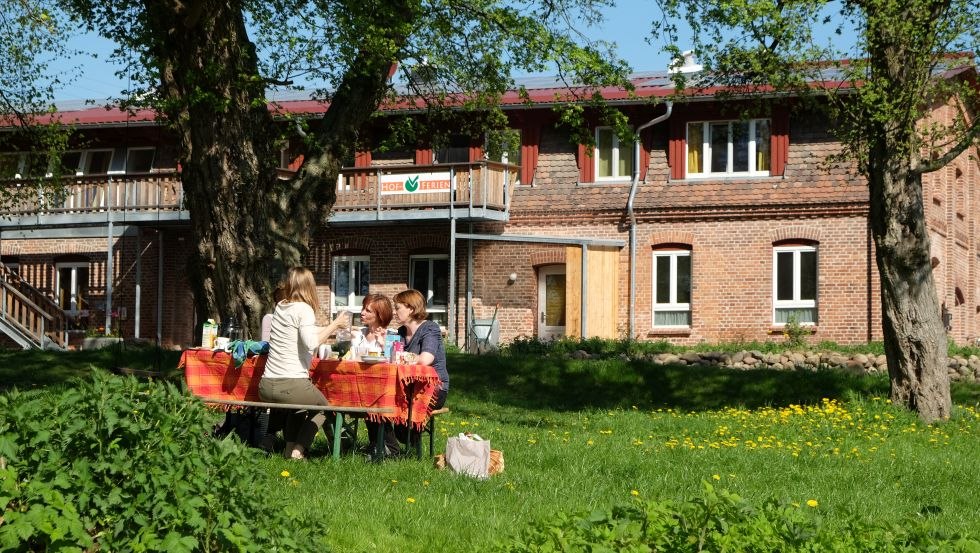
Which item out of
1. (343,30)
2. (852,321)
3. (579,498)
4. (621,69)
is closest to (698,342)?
(852,321)

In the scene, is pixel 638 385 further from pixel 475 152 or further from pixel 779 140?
pixel 475 152

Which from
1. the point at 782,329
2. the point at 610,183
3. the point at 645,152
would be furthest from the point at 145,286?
the point at 782,329

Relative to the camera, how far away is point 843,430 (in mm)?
14133

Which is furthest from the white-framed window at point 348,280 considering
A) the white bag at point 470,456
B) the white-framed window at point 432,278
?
the white bag at point 470,456

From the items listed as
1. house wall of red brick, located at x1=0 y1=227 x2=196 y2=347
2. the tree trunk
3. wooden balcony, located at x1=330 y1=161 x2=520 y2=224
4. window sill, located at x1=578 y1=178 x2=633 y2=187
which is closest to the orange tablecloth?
the tree trunk

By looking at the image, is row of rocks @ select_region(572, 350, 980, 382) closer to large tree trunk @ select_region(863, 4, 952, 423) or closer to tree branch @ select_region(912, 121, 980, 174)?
large tree trunk @ select_region(863, 4, 952, 423)

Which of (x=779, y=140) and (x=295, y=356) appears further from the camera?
(x=779, y=140)

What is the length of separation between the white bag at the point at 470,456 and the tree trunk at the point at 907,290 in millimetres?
7925

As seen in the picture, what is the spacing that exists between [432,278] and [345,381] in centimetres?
1974

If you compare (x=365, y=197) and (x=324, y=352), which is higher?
(x=365, y=197)

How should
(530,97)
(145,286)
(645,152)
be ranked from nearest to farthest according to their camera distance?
(645,152), (530,97), (145,286)

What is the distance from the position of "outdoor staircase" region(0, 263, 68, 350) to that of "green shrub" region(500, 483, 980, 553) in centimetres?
2488

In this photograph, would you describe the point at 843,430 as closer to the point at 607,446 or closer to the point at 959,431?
the point at 959,431

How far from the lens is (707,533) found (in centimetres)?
582
